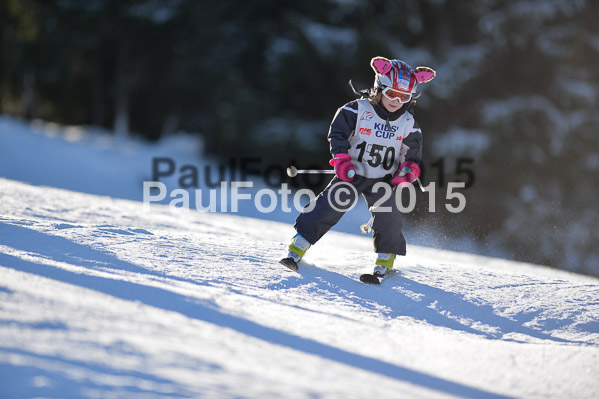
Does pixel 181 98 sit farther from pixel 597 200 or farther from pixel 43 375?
pixel 43 375

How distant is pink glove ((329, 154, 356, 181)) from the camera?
374 cm

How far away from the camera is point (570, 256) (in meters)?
10.5

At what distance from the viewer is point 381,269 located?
3848 millimetres

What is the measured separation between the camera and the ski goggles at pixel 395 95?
387 cm

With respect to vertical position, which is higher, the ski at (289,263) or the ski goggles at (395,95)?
the ski goggles at (395,95)

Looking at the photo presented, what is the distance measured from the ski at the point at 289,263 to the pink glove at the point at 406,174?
856mm

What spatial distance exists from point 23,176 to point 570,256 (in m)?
10.5
